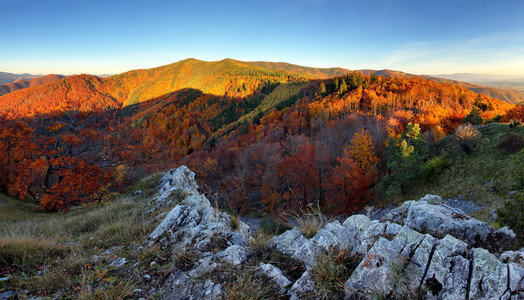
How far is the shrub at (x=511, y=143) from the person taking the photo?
2438cm

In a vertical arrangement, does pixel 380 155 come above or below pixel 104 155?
below

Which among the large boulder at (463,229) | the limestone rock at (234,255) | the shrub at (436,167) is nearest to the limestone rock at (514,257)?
the large boulder at (463,229)

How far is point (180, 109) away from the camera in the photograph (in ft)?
584

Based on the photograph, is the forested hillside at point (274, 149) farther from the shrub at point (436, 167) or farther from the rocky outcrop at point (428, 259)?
the shrub at point (436, 167)

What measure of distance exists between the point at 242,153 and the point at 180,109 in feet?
446

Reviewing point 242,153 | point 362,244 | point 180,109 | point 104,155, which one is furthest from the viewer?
point 180,109

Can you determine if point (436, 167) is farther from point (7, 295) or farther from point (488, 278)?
point (7, 295)

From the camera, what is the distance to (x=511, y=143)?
985 inches

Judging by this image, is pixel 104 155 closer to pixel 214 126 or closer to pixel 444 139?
pixel 444 139

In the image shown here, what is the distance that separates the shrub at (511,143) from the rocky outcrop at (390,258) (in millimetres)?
31580

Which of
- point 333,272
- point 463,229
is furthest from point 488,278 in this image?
point 333,272

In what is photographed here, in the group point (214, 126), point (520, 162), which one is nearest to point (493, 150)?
point (520, 162)

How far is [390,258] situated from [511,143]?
1365 inches

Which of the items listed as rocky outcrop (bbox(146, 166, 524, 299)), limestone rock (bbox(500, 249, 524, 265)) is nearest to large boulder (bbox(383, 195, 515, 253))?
rocky outcrop (bbox(146, 166, 524, 299))
